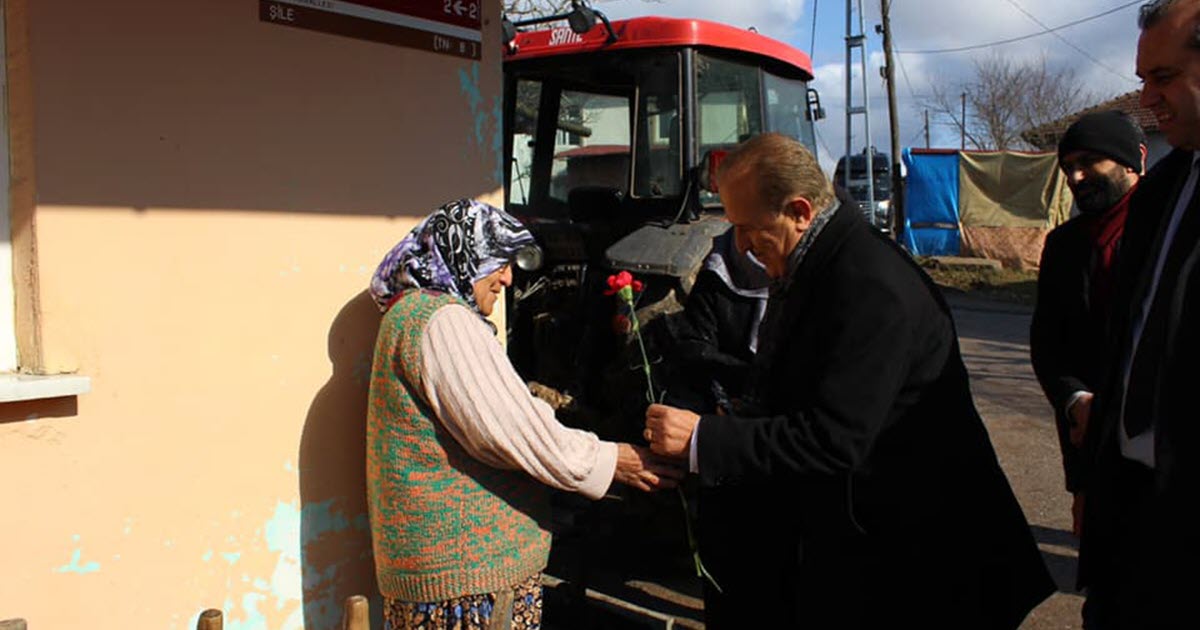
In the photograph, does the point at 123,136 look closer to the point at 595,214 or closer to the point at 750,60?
the point at 595,214

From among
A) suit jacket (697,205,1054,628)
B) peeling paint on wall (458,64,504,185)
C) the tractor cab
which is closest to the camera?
suit jacket (697,205,1054,628)

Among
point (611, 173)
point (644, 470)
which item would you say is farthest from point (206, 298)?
point (611, 173)

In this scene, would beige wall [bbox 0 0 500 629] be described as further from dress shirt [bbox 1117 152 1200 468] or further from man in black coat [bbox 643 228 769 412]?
dress shirt [bbox 1117 152 1200 468]

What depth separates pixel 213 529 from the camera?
2594 millimetres

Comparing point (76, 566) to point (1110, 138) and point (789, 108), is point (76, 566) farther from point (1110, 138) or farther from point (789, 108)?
point (789, 108)

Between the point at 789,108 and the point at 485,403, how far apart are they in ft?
13.2

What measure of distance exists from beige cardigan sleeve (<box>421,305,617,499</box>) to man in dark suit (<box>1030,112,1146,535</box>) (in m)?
1.60

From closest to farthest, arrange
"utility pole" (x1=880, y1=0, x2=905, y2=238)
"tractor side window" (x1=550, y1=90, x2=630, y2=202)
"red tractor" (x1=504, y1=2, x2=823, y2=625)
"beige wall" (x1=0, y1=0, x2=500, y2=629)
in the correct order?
"beige wall" (x1=0, y1=0, x2=500, y2=629) → "red tractor" (x1=504, y1=2, x2=823, y2=625) → "tractor side window" (x1=550, y1=90, x2=630, y2=202) → "utility pole" (x1=880, y1=0, x2=905, y2=238)

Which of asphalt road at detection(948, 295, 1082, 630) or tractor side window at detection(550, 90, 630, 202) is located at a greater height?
tractor side window at detection(550, 90, 630, 202)

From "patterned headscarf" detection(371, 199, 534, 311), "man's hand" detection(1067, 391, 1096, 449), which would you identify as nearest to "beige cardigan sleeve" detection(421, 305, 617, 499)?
"patterned headscarf" detection(371, 199, 534, 311)

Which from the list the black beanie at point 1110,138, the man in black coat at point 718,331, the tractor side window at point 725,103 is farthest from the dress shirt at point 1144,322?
the tractor side window at point 725,103

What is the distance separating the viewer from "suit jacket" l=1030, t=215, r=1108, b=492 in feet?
9.29

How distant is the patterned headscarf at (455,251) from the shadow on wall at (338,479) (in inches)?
22.0

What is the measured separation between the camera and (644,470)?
2.44m
